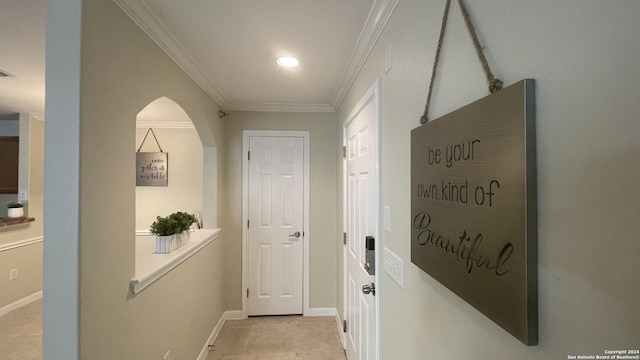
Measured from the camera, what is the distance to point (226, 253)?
2895mm

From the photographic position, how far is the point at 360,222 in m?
1.84

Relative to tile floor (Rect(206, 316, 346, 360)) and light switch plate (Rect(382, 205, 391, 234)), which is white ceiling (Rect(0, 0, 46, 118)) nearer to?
light switch plate (Rect(382, 205, 391, 234))

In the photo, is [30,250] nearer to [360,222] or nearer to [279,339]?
[279,339]

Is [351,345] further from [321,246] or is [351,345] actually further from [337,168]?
[337,168]

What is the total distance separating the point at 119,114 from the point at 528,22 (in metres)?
1.51

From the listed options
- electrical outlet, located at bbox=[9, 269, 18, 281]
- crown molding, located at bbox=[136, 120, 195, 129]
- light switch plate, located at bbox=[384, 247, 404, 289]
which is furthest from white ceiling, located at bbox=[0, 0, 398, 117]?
electrical outlet, located at bbox=[9, 269, 18, 281]

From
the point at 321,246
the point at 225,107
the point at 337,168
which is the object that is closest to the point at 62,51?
the point at 225,107

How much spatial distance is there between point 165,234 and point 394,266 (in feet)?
5.09

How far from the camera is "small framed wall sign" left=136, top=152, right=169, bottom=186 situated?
11.2 ft

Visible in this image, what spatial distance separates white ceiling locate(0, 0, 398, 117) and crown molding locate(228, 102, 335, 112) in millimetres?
370

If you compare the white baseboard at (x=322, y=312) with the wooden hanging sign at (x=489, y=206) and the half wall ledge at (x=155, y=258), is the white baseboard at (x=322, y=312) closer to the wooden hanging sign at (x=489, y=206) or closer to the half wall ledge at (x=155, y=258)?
the half wall ledge at (x=155, y=258)

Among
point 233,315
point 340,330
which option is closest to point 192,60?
point 233,315

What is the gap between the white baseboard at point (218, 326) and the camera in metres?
2.22

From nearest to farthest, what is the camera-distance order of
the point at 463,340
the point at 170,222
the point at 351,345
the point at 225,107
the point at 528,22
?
the point at 528,22 → the point at 463,340 → the point at 170,222 → the point at 351,345 → the point at 225,107
